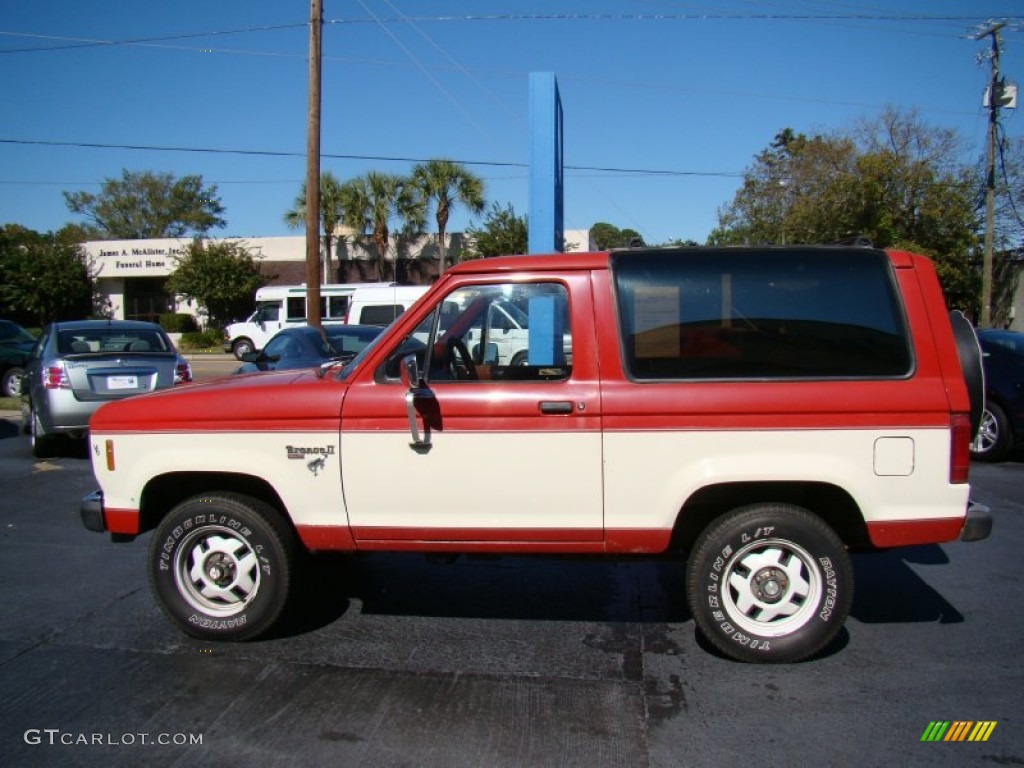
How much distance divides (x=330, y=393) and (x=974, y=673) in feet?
11.1

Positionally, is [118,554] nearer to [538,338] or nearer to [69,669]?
[69,669]

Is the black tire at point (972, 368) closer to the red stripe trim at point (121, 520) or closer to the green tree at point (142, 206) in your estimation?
the red stripe trim at point (121, 520)

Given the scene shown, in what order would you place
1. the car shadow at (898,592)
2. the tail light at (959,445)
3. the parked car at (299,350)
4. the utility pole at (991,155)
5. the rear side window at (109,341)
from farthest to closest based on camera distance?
the utility pole at (991,155)
the parked car at (299,350)
the rear side window at (109,341)
the car shadow at (898,592)
the tail light at (959,445)

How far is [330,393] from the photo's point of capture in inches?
157

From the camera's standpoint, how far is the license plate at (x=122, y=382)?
30.1ft

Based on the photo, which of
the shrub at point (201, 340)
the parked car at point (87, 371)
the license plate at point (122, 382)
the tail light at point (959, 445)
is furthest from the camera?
the shrub at point (201, 340)

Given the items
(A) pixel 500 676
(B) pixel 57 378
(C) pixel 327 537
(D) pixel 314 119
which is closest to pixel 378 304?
(D) pixel 314 119

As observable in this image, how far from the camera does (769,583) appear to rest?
3.84 m

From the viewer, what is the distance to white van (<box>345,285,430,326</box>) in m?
20.4

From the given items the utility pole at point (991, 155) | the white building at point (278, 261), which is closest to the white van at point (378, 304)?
the white building at point (278, 261)

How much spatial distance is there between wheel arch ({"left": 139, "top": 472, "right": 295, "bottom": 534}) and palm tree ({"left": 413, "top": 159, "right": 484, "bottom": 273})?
31.0m

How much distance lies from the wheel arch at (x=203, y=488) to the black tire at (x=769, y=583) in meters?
2.14

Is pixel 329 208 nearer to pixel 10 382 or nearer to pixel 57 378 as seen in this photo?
pixel 10 382

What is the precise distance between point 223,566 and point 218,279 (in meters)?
32.9
